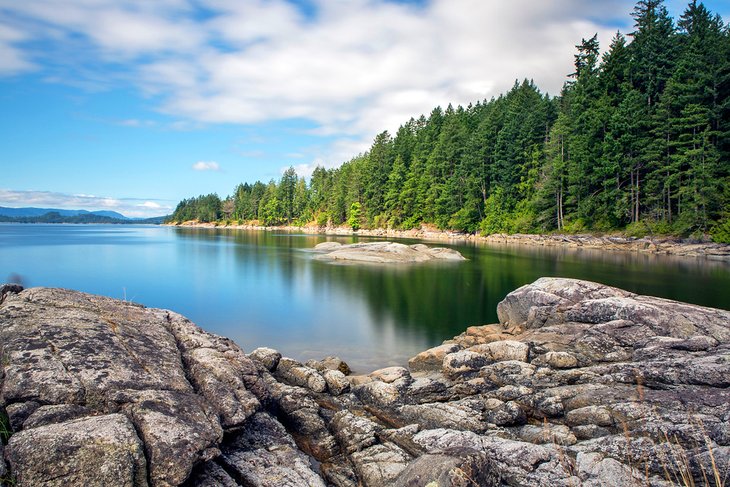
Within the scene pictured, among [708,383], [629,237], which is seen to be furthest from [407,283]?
[629,237]

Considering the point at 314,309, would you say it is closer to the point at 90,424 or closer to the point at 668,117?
Result: the point at 90,424

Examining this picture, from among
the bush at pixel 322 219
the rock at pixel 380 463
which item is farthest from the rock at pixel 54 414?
the bush at pixel 322 219

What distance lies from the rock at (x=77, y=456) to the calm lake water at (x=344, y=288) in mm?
8757

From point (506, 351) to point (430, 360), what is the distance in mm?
2168

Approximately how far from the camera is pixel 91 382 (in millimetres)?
5410

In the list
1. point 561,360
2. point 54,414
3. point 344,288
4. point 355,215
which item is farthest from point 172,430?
point 355,215

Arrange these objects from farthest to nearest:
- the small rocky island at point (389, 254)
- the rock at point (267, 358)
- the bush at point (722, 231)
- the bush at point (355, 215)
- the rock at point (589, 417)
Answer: the bush at point (355, 215) < the bush at point (722, 231) < the small rocky island at point (389, 254) < the rock at point (267, 358) < the rock at point (589, 417)

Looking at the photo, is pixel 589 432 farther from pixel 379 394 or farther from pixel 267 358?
pixel 267 358

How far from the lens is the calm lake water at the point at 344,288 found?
16172 mm

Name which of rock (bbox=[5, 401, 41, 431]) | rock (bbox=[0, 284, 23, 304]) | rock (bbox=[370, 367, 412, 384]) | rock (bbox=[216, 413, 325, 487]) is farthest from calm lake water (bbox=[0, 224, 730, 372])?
rock (bbox=[5, 401, 41, 431])

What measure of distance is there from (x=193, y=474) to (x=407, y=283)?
23283mm

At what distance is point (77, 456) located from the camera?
427 centimetres

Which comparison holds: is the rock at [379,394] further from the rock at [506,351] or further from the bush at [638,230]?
the bush at [638,230]

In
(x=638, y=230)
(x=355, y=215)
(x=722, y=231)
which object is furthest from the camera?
(x=355, y=215)
